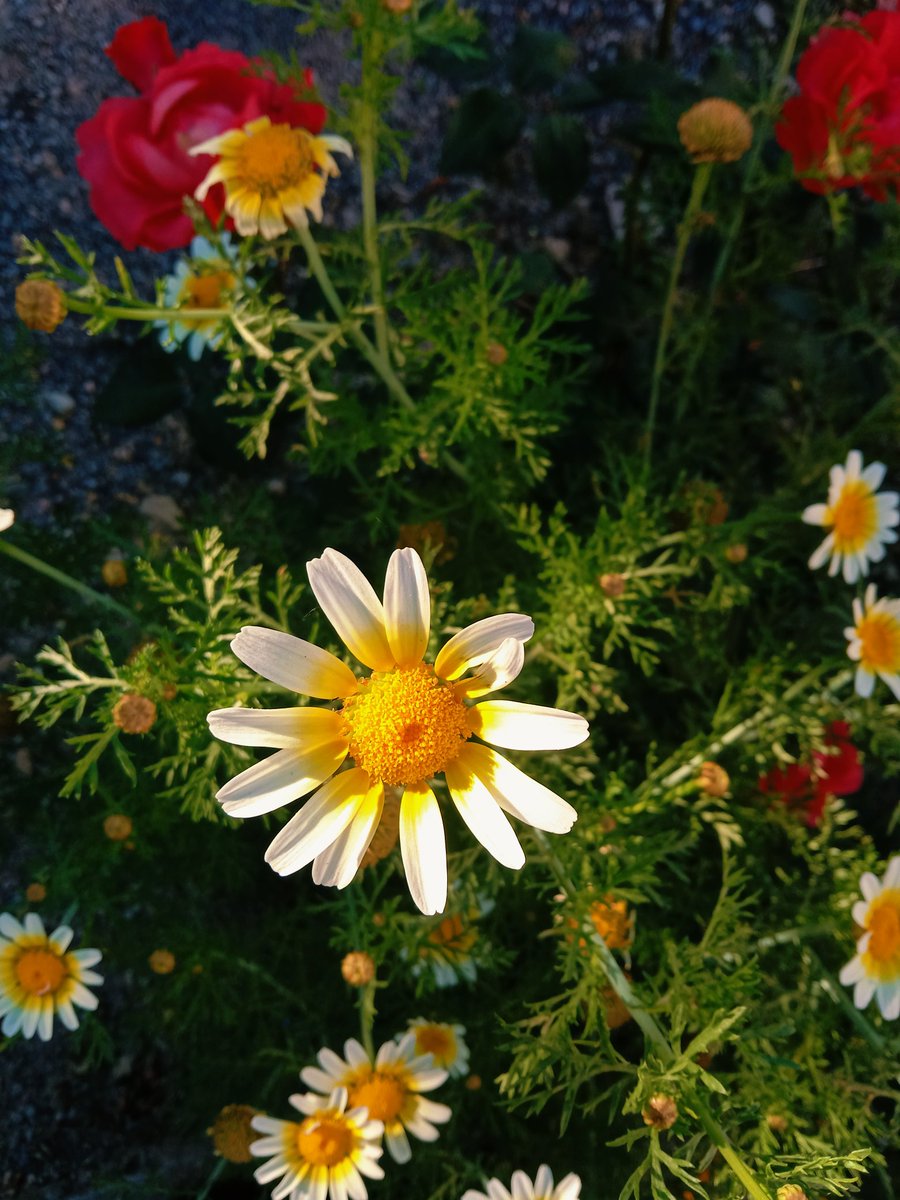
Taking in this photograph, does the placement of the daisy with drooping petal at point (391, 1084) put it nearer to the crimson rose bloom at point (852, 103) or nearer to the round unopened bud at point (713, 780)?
the round unopened bud at point (713, 780)

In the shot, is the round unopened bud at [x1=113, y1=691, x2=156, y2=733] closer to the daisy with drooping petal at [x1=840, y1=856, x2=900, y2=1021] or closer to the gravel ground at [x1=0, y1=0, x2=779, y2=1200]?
the gravel ground at [x1=0, y1=0, x2=779, y2=1200]

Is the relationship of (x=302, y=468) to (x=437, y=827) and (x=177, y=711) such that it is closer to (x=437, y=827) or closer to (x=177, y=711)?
(x=177, y=711)

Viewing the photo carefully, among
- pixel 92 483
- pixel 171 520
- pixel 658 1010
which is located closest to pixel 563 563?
pixel 658 1010

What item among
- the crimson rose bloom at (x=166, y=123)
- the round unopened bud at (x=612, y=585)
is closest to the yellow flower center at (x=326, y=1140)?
the round unopened bud at (x=612, y=585)

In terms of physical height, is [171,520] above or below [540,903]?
above

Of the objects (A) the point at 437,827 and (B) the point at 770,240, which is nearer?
(A) the point at 437,827

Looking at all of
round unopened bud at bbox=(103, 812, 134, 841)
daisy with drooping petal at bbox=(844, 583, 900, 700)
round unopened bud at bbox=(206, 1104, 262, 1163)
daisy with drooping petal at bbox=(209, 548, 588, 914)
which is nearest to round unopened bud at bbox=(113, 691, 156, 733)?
daisy with drooping petal at bbox=(209, 548, 588, 914)
